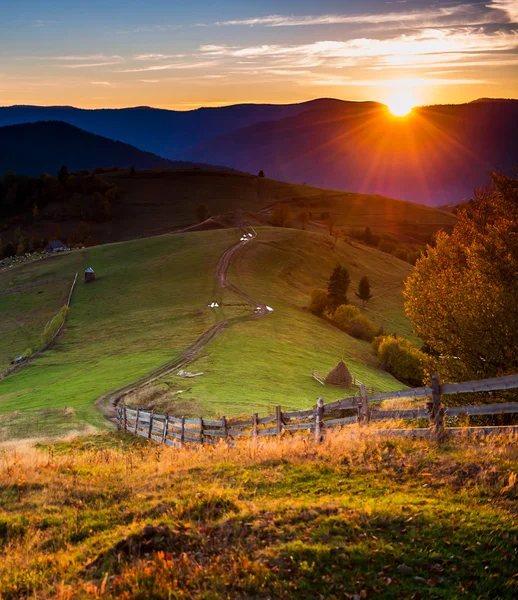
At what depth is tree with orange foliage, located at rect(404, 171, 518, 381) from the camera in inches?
900

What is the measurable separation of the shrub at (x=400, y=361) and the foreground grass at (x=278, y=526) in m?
56.1

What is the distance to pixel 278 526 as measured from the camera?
30.0 feet

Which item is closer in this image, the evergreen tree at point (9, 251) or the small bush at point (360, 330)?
the small bush at point (360, 330)

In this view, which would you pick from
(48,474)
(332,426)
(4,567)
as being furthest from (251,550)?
(332,426)

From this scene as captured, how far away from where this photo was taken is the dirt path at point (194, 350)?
3797 centimetres

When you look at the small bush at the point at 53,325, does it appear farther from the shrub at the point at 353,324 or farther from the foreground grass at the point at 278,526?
the foreground grass at the point at 278,526

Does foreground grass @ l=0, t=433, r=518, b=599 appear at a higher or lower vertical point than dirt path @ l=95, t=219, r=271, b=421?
higher

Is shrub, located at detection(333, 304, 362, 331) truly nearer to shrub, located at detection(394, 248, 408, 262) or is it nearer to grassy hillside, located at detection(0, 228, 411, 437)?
grassy hillside, located at detection(0, 228, 411, 437)

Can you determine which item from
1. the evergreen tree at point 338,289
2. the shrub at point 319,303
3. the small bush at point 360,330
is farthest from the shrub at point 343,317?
the evergreen tree at point 338,289

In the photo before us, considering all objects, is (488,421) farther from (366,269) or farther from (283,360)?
(366,269)

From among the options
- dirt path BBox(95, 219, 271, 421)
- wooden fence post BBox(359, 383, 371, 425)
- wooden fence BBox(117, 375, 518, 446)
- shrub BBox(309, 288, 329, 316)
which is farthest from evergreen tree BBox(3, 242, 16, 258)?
wooden fence post BBox(359, 383, 371, 425)

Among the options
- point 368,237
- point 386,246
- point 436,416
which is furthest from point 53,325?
point 368,237

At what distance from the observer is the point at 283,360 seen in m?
50.9

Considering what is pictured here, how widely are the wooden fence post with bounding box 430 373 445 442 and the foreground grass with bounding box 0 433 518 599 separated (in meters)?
0.62
